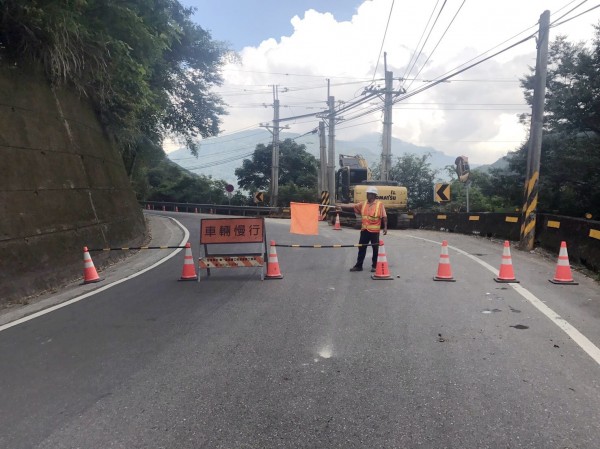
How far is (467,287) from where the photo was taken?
788cm

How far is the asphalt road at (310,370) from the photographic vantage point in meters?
3.26

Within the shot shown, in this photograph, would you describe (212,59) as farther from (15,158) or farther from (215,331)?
(215,331)

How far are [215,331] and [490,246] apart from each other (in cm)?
1082

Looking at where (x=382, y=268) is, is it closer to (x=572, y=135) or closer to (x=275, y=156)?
(x=572, y=135)

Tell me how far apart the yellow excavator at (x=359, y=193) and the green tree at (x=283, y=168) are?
83.8 ft

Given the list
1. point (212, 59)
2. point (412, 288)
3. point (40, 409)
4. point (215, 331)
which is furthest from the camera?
point (212, 59)

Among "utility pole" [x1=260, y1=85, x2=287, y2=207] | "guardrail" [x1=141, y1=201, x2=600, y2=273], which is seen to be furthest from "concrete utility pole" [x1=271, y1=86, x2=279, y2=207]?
"guardrail" [x1=141, y1=201, x2=600, y2=273]

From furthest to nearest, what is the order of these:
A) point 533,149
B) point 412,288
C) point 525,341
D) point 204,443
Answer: point 533,149 → point 412,288 → point 525,341 → point 204,443

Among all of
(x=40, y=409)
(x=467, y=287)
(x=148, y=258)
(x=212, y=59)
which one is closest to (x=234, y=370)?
(x=40, y=409)

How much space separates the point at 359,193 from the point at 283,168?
1309 inches

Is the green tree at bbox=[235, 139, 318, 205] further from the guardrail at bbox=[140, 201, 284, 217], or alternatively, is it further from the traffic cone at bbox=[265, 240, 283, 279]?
the traffic cone at bbox=[265, 240, 283, 279]

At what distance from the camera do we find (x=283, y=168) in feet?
181

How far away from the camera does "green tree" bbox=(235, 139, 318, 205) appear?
178 feet

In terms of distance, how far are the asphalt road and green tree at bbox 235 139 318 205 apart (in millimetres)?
45910
